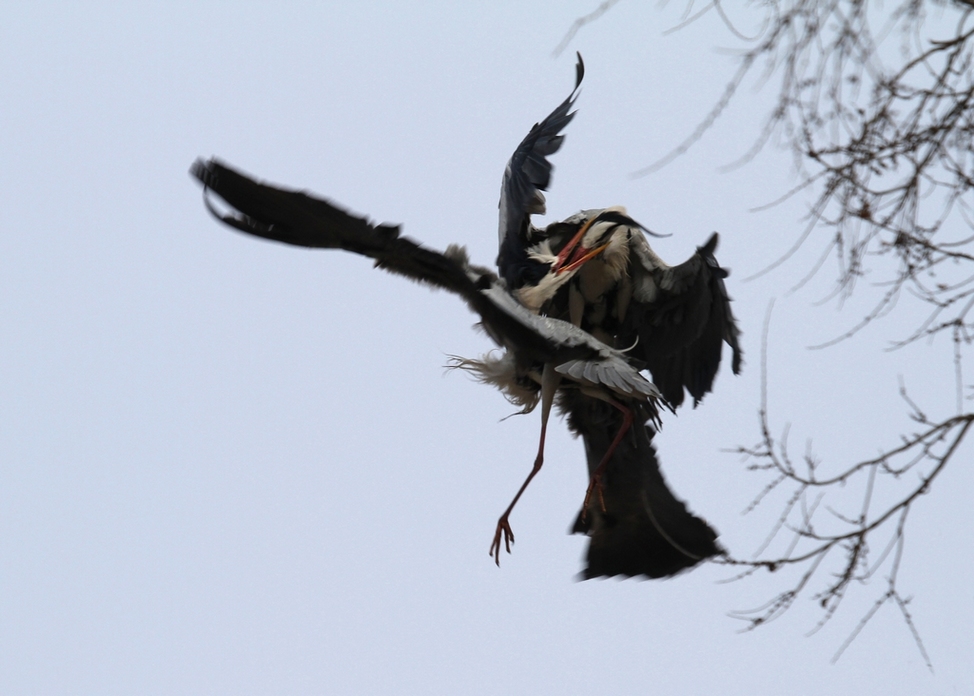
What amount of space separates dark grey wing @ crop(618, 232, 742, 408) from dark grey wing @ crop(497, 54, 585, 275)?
57 cm

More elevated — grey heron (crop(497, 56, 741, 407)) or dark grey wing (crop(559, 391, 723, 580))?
grey heron (crop(497, 56, 741, 407))

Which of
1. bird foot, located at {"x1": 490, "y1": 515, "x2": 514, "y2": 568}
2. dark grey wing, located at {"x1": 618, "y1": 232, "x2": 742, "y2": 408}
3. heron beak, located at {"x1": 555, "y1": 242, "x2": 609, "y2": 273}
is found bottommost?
bird foot, located at {"x1": 490, "y1": 515, "x2": 514, "y2": 568}

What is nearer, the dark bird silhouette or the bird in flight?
the bird in flight

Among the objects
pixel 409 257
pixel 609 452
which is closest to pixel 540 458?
pixel 609 452

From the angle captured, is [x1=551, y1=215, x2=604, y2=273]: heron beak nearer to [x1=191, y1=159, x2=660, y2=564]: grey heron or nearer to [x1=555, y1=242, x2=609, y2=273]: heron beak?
[x1=555, y1=242, x2=609, y2=273]: heron beak

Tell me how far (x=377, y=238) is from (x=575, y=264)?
138cm

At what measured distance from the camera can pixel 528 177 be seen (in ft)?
20.6

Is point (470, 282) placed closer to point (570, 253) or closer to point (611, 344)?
point (570, 253)

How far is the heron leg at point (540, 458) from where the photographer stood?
5.46 metres

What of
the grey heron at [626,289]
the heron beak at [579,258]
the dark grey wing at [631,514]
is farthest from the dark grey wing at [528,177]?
the dark grey wing at [631,514]

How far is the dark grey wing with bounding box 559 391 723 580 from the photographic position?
5.89 m

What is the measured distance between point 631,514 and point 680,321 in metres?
0.98

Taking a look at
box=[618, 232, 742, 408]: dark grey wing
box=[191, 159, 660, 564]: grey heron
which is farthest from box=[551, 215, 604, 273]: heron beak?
box=[191, 159, 660, 564]: grey heron

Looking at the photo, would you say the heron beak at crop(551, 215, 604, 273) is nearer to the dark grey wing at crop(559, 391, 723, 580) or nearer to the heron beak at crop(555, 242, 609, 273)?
the heron beak at crop(555, 242, 609, 273)
